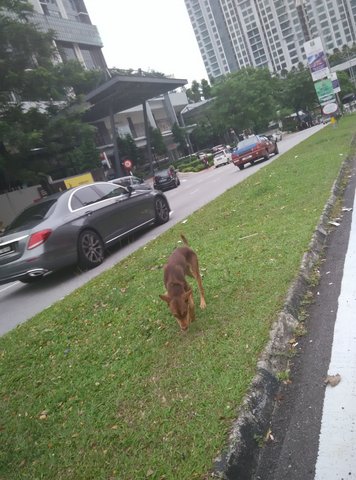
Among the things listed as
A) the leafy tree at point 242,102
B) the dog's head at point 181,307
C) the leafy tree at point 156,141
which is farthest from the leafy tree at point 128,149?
the dog's head at point 181,307

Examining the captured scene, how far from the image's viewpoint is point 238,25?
541ft

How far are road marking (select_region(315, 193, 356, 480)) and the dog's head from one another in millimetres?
1258

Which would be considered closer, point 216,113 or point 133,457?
point 133,457

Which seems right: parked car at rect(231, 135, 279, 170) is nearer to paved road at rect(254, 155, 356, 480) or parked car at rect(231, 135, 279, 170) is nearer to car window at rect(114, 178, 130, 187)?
car window at rect(114, 178, 130, 187)

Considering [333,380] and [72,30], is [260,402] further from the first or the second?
[72,30]

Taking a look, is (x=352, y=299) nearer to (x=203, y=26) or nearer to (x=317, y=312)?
(x=317, y=312)

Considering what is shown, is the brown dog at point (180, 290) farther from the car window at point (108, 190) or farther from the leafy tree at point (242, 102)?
the leafy tree at point (242, 102)

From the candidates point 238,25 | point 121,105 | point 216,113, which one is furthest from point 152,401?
point 238,25

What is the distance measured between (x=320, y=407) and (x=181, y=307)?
4.79 feet

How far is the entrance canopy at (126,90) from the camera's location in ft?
112

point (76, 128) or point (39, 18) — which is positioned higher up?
point (39, 18)

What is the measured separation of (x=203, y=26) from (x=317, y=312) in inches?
7693

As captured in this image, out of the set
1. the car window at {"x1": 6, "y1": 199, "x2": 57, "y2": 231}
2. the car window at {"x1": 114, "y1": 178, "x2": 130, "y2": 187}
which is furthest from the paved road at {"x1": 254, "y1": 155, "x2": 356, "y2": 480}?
the car window at {"x1": 114, "y1": 178, "x2": 130, "y2": 187}

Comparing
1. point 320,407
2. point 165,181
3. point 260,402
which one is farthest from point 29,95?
point 320,407
